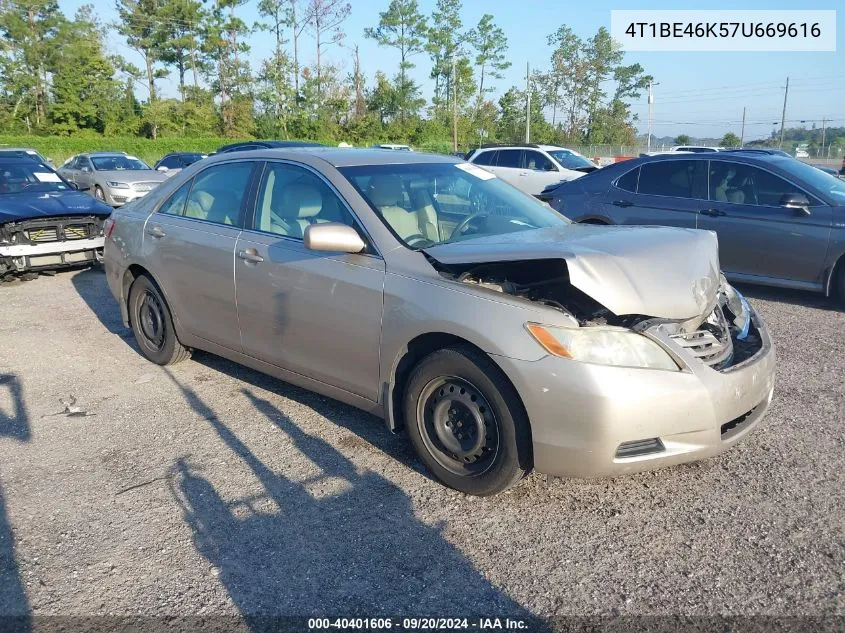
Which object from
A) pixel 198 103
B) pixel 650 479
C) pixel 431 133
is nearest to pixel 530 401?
pixel 650 479

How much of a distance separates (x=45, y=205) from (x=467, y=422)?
7.62 meters

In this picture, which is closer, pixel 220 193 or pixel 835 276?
pixel 220 193

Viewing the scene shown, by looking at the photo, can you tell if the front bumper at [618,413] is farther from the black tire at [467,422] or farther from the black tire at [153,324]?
the black tire at [153,324]

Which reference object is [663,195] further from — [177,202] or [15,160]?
[15,160]

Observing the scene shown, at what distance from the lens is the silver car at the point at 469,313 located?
3.04m

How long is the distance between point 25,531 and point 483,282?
2.42m

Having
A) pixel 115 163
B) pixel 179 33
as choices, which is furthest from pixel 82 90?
pixel 115 163

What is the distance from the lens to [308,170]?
4.20 metres

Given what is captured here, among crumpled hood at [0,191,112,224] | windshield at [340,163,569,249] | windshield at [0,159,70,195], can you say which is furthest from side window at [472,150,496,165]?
windshield at [340,163,569,249]

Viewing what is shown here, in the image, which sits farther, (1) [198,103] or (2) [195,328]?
(1) [198,103]

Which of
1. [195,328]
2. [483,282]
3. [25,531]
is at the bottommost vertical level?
[25,531]

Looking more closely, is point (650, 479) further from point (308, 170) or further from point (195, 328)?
point (195, 328)

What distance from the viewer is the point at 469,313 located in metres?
3.21

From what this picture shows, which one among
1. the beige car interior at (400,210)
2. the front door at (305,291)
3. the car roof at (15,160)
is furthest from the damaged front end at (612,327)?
the car roof at (15,160)
